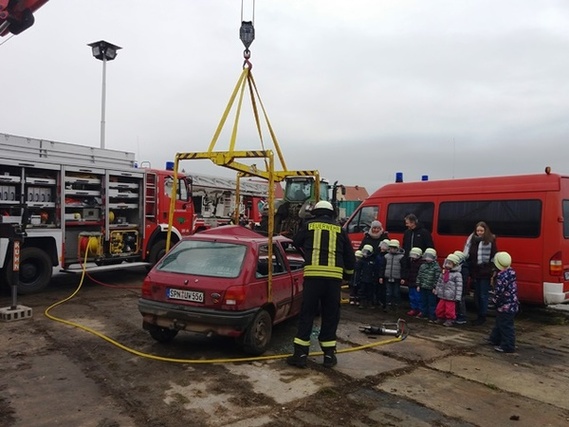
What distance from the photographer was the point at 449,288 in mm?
7262

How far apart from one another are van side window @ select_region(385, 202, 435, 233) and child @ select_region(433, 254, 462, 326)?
209 centimetres

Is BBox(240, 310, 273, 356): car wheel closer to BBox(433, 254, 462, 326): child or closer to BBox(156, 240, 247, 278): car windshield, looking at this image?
BBox(156, 240, 247, 278): car windshield

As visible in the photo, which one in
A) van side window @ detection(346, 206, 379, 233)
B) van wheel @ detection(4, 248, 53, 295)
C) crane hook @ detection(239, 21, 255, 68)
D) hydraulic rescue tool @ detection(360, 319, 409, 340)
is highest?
crane hook @ detection(239, 21, 255, 68)

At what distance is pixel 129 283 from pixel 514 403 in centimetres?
860

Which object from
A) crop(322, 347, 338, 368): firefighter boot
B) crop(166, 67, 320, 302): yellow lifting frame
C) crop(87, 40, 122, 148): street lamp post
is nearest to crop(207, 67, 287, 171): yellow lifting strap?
crop(166, 67, 320, 302): yellow lifting frame

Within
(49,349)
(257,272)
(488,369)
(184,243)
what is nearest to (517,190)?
(488,369)

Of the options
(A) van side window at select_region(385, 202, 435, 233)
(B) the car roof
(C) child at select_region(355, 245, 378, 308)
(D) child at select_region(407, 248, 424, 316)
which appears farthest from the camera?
(A) van side window at select_region(385, 202, 435, 233)

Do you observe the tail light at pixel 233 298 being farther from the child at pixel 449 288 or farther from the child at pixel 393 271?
the child at pixel 393 271

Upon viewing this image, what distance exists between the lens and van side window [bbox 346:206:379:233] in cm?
1055

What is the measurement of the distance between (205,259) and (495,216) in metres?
5.43

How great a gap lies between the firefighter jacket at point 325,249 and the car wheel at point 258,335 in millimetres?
792

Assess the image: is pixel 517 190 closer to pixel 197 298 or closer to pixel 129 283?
pixel 197 298

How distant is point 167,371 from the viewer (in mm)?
4910

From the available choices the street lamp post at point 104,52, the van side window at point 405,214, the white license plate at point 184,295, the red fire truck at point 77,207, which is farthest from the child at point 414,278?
the street lamp post at point 104,52
